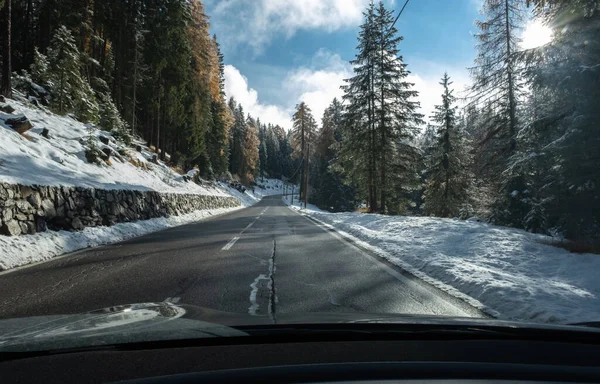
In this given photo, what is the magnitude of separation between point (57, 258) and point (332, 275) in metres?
5.63

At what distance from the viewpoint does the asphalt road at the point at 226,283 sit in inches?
164

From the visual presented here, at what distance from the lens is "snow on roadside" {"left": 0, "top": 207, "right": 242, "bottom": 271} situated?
21.4 ft

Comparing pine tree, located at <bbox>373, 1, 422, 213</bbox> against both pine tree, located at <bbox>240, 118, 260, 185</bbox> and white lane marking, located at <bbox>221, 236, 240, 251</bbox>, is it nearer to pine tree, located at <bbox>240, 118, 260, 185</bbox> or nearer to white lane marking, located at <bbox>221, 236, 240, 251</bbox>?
white lane marking, located at <bbox>221, 236, 240, 251</bbox>

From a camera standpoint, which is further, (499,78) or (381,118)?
(381,118)

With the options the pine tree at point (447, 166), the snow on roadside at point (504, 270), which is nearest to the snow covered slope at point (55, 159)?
the snow on roadside at point (504, 270)

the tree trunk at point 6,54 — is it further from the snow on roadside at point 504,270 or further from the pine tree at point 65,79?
the snow on roadside at point 504,270

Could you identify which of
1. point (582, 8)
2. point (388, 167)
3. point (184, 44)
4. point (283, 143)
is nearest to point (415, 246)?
point (582, 8)

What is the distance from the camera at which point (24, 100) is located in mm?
15523

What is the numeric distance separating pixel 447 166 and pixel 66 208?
2547cm

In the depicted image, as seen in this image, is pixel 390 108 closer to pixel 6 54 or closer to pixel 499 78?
pixel 499 78

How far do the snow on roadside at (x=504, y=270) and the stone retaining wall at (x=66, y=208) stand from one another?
8024 mm

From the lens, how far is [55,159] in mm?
11695

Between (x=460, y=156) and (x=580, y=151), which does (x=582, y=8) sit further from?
(x=460, y=156)

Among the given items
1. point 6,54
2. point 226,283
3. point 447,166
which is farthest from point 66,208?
point 447,166
